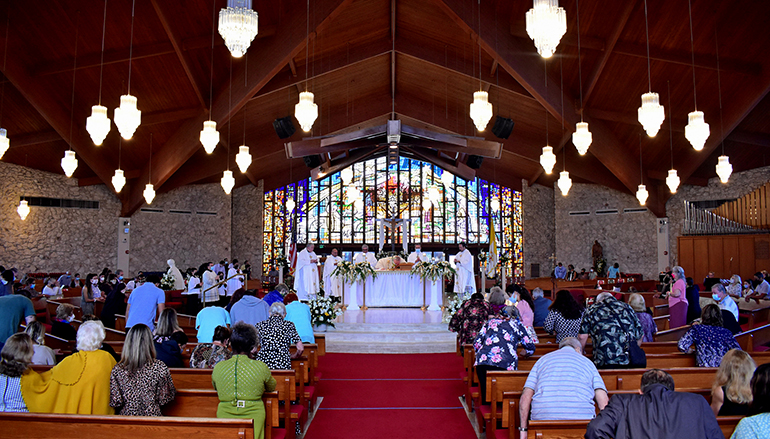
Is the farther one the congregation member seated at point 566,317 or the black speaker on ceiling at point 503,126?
the black speaker on ceiling at point 503,126

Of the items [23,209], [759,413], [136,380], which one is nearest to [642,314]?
[759,413]

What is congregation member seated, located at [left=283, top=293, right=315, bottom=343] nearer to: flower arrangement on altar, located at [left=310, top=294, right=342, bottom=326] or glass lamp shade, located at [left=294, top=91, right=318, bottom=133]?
flower arrangement on altar, located at [left=310, top=294, right=342, bottom=326]

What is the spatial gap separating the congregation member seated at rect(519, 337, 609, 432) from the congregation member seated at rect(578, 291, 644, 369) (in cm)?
107

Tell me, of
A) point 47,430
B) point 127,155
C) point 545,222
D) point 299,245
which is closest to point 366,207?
Answer: point 299,245

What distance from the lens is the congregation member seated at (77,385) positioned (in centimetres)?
328

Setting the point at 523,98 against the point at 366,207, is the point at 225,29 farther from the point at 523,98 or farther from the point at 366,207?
the point at 366,207

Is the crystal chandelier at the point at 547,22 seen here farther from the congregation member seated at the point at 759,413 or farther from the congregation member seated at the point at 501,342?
the congregation member seated at the point at 759,413

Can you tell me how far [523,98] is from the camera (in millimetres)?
13320

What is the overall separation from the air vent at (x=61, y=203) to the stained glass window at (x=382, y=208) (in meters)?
6.65

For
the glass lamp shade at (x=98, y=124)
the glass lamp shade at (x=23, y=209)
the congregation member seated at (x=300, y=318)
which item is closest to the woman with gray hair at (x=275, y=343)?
the congregation member seated at (x=300, y=318)

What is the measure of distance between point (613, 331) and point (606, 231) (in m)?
15.1

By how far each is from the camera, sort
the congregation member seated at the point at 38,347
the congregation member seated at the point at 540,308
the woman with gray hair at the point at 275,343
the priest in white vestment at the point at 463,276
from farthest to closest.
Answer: the priest in white vestment at the point at 463,276 → the congregation member seated at the point at 540,308 → the woman with gray hair at the point at 275,343 → the congregation member seated at the point at 38,347

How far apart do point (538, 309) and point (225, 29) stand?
17.1 ft

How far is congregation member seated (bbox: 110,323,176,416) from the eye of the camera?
3.30 m
